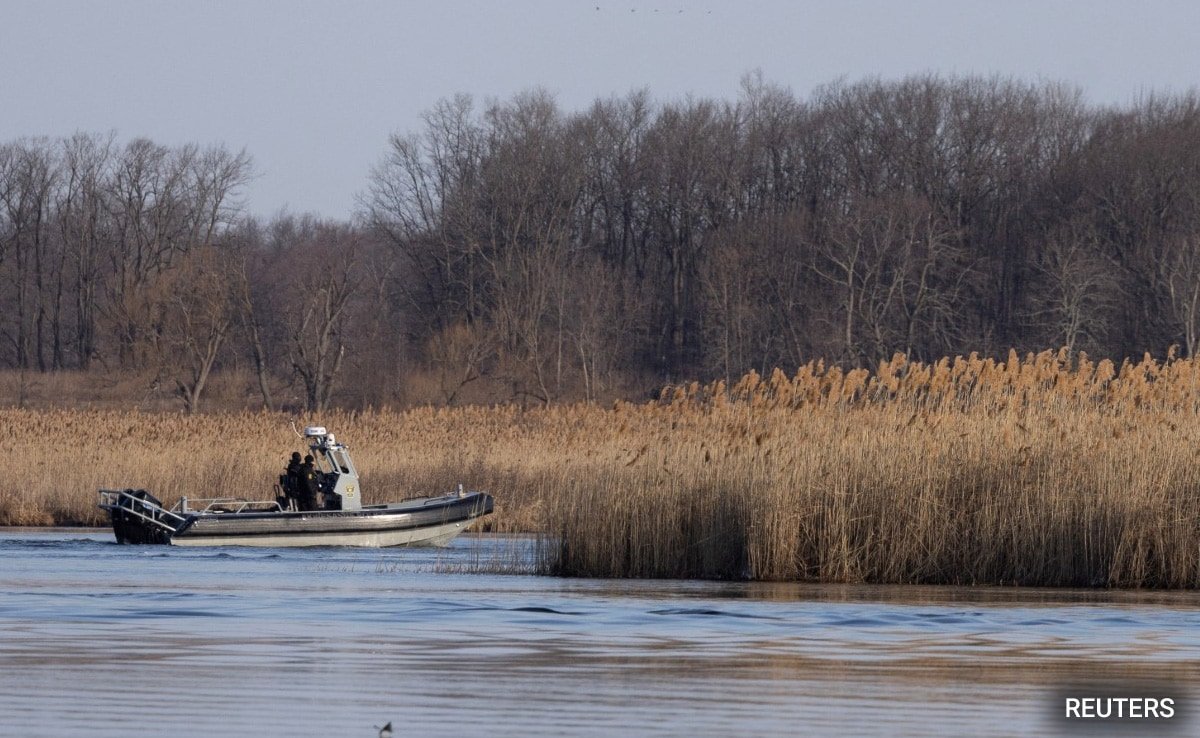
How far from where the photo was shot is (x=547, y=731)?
8562 millimetres

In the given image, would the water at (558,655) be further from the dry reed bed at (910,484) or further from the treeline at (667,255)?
the treeline at (667,255)

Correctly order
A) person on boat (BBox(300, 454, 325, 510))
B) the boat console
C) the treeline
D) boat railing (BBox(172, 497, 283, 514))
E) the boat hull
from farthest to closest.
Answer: the treeline < the boat console < person on boat (BBox(300, 454, 325, 510)) < boat railing (BBox(172, 497, 283, 514)) < the boat hull

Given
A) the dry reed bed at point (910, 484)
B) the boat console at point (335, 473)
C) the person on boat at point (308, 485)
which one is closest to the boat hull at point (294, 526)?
the boat console at point (335, 473)

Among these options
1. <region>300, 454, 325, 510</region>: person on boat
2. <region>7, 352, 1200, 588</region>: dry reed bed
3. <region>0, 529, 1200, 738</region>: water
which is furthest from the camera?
<region>300, 454, 325, 510</region>: person on boat

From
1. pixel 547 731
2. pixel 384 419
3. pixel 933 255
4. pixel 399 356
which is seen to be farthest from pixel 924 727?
pixel 399 356

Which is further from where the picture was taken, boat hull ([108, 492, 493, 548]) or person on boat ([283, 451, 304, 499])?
person on boat ([283, 451, 304, 499])

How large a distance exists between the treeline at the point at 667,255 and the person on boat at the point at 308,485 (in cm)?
3805

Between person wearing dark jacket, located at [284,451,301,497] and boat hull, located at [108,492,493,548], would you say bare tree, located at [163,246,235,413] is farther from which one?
boat hull, located at [108,492,493,548]

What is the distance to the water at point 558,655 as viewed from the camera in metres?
8.99

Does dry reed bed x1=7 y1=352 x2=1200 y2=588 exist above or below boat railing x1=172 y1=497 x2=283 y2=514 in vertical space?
above

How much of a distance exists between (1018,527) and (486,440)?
1720 cm

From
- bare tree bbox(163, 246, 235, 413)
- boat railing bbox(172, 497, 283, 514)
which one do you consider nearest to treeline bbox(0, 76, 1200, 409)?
bare tree bbox(163, 246, 235, 413)

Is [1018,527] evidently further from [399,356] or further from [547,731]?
[399,356]

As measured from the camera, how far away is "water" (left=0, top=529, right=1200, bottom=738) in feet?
A: 29.5
